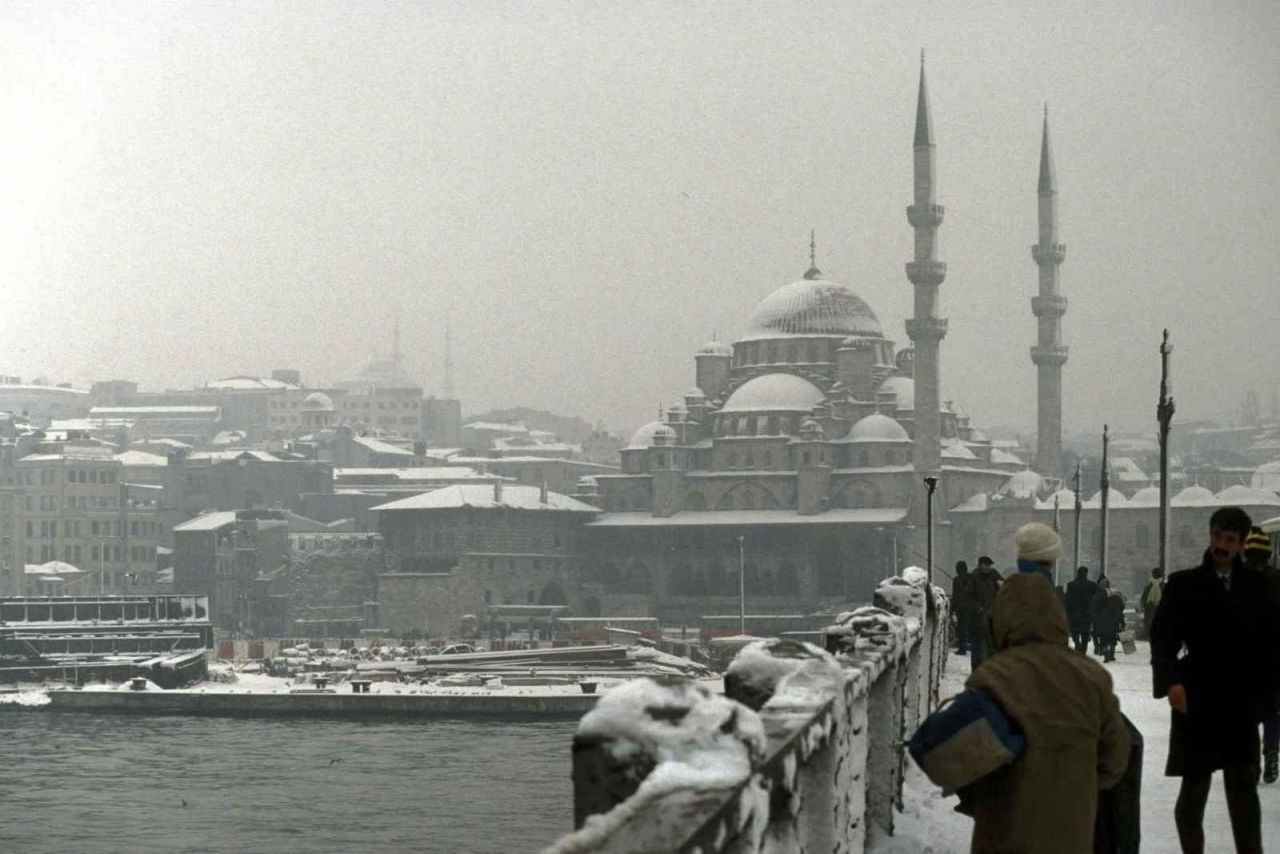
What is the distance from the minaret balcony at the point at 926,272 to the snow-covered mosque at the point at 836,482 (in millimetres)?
52

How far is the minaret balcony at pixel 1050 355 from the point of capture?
64500 millimetres

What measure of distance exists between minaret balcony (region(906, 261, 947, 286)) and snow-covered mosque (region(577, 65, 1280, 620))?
0.17 feet

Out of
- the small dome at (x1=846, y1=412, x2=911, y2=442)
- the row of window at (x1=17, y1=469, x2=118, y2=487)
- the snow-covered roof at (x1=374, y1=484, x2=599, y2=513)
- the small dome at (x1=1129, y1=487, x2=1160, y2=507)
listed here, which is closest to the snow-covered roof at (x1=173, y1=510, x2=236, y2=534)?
the snow-covered roof at (x1=374, y1=484, x2=599, y2=513)

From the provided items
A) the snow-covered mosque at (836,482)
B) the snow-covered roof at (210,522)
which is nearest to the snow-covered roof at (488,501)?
the snow-covered mosque at (836,482)

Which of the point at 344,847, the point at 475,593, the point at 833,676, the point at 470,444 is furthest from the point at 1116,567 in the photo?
the point at 470,444

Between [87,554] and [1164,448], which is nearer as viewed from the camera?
[1164,448]

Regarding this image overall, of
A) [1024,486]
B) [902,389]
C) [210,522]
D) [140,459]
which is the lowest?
[210,522]

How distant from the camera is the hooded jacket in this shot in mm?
3604

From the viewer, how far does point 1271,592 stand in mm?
5258

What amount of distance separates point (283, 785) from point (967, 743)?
30.1m

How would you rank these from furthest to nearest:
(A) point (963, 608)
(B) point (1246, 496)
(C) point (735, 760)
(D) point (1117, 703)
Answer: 1. (B) point (1246, 496)
2. (A) point (963, 608)
3. (D) point (1117, 703)
4. (C) point (735, 760)

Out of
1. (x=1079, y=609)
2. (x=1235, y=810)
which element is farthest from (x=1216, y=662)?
(x=1079, y=609)

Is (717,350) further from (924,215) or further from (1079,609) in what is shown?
(1079,609)

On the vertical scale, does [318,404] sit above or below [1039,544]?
above
